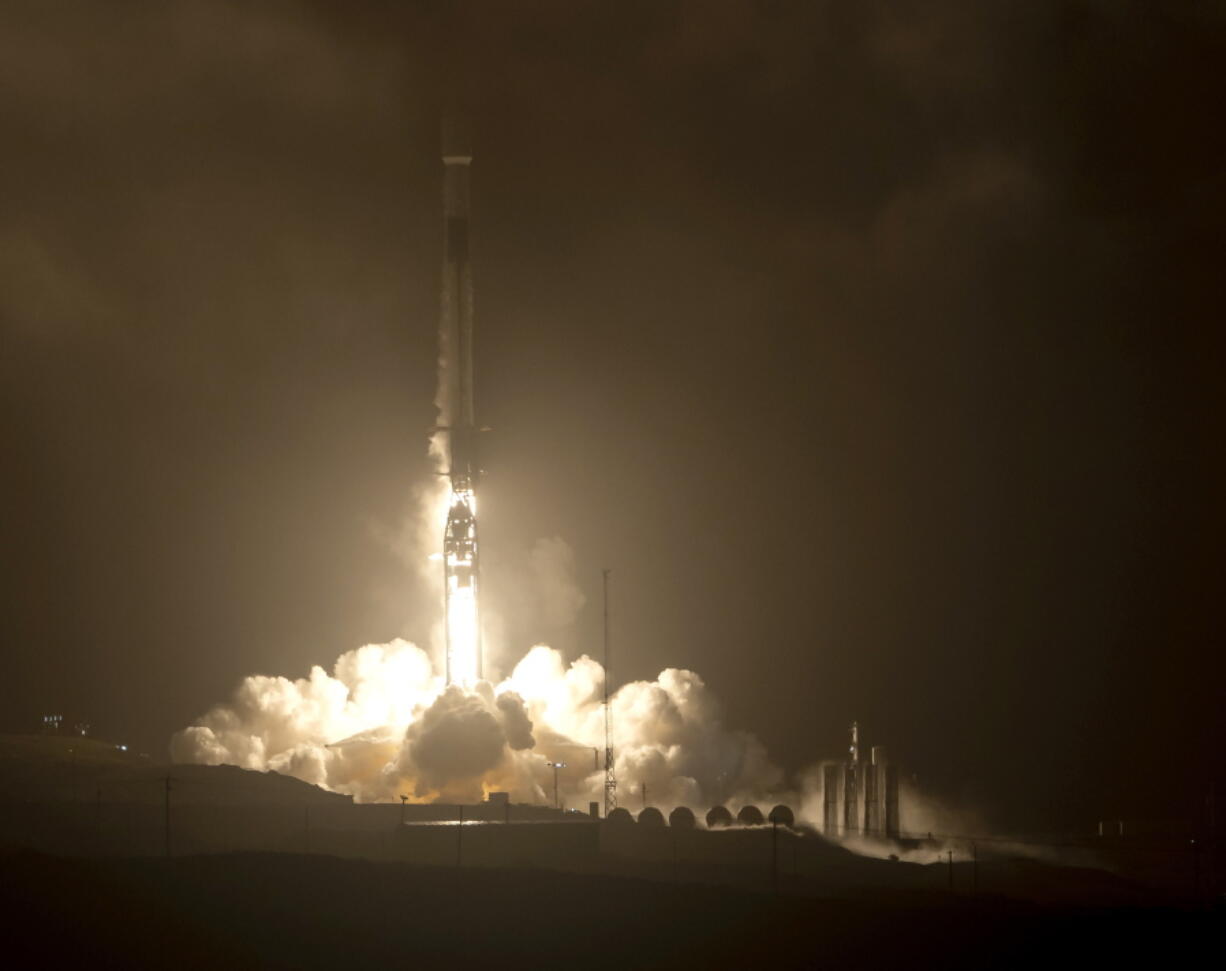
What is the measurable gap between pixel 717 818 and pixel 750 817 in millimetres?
1758

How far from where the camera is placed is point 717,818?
111m

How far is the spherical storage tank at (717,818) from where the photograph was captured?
110m

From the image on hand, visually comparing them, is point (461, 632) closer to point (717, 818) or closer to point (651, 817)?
point (651, 817)

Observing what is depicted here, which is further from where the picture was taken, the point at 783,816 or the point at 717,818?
the point at 717,818

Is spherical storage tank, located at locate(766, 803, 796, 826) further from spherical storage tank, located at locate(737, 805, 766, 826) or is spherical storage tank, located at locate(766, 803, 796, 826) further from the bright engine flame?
the bright engine flame

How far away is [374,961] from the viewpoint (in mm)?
75750

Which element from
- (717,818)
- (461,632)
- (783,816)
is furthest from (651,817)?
(461,632)

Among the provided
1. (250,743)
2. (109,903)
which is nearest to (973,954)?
(109,903)

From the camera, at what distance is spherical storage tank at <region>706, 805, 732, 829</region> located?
11031 cm

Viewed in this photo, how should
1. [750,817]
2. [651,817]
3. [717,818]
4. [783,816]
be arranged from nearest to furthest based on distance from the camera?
[651,817] → [783,816] → [717,818] → [750,817]

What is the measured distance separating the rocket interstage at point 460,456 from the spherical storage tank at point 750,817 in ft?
55.2

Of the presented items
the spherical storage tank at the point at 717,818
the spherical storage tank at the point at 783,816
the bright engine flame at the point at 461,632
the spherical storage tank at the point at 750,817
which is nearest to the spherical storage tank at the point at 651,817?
the spherical storage tank at the point at 717,818

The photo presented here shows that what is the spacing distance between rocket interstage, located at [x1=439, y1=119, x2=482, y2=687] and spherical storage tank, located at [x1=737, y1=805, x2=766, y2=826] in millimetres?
16832

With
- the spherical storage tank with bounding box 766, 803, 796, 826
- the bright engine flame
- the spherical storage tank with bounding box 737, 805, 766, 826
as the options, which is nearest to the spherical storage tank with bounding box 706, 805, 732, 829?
the spherical storage tank with bounding box 737, 805, 766, 826
